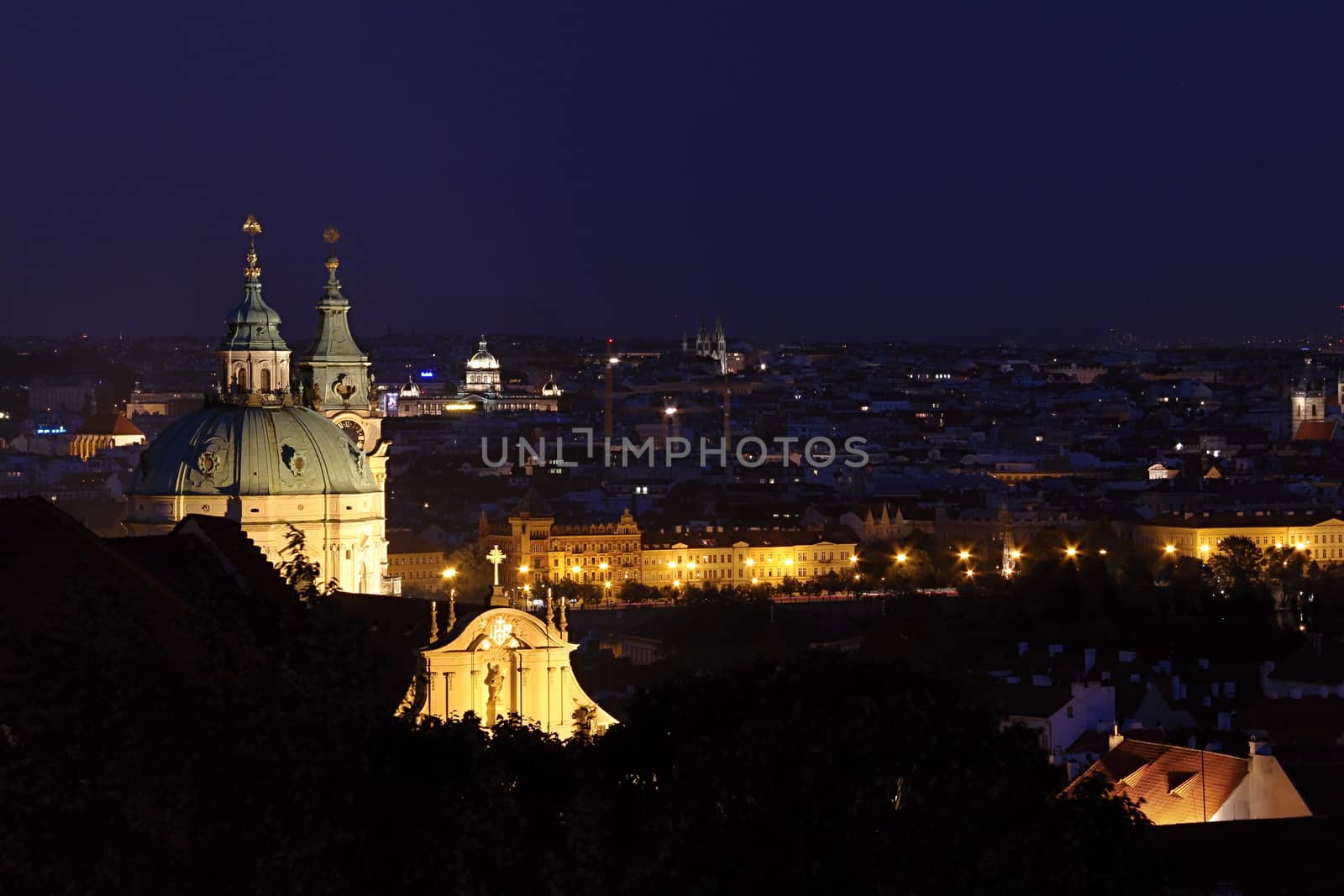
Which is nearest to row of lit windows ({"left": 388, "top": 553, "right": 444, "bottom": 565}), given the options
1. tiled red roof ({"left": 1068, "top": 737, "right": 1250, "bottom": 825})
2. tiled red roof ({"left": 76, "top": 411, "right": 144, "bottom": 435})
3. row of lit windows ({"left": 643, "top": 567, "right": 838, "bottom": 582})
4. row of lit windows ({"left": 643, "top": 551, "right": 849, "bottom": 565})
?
row of lit windows ({"left": 643, "top": 567, "right": 838, "bottom": 582})

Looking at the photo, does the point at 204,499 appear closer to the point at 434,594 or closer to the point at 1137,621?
the point at 1137,621

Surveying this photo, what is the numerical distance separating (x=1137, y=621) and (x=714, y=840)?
4440 cm

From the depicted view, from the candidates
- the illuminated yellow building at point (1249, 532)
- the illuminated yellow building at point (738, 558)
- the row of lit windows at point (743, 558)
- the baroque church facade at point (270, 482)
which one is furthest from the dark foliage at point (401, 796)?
the illuminated yellow building at point (1249, 532)

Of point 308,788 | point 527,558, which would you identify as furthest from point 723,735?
point 527,558

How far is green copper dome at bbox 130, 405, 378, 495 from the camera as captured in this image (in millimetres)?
48438

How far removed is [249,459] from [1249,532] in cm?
6274

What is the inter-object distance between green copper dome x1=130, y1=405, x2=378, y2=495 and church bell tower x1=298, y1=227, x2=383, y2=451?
6.69m

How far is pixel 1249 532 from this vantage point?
107m

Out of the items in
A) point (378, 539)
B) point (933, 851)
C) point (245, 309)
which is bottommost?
point (933, 851)

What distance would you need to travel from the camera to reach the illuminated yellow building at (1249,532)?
348 ft

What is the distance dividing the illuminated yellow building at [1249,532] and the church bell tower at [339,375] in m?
49.0

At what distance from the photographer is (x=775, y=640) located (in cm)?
6856

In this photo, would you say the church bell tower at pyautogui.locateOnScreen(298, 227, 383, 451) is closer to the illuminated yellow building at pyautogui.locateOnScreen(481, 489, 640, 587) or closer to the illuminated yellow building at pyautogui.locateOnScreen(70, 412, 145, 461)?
the illuminated yellow building at pyautogui.locateOnScreen(481, 489, 640, 587)

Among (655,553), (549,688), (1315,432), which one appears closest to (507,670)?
(549,688)
